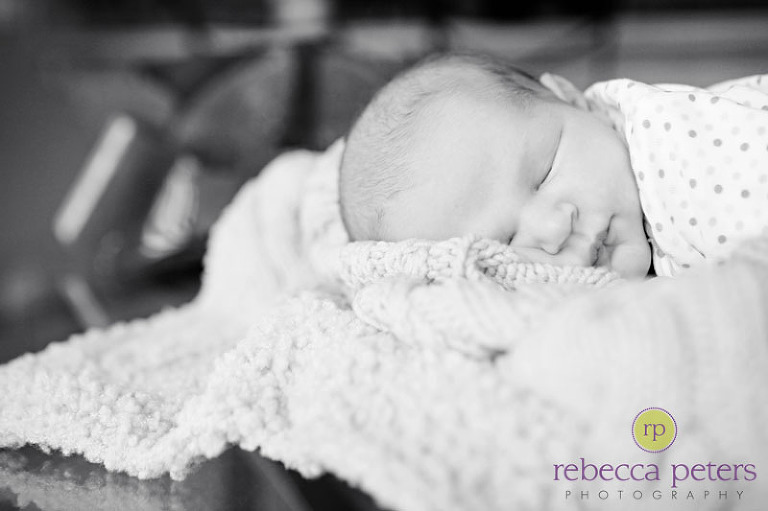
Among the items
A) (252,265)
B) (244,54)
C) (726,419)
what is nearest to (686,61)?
(244,54)

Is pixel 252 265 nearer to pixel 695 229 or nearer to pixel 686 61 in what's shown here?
pixel 695 229

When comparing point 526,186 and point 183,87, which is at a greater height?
point 526,186

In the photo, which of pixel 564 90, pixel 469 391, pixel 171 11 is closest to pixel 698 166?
pixel 564 90

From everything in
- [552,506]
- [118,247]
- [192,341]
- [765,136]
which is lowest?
[118,247]

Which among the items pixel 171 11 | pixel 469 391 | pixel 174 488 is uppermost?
pixel 171 11

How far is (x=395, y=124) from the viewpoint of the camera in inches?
28.0

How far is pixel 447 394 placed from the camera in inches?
17.9

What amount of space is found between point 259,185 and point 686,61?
4.35 ft

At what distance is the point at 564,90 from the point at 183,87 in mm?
1581

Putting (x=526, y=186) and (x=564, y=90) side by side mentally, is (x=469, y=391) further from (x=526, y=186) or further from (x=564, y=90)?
(x=564, y=90)

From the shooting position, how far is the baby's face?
642mm

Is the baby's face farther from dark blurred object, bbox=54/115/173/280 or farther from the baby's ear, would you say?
dark blurred object, bbox=54/115/173/280

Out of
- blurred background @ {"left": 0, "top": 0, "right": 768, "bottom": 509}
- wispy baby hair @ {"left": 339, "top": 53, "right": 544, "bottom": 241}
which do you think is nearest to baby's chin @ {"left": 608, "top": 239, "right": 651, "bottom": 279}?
wispy baby hair @ {"left": 339, "top": 53, "right": 544, "bottom": 241}

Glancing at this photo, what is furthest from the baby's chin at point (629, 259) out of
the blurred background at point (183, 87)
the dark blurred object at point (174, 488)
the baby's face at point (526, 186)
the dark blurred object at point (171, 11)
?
the dark blurred object at point (171, 11)
